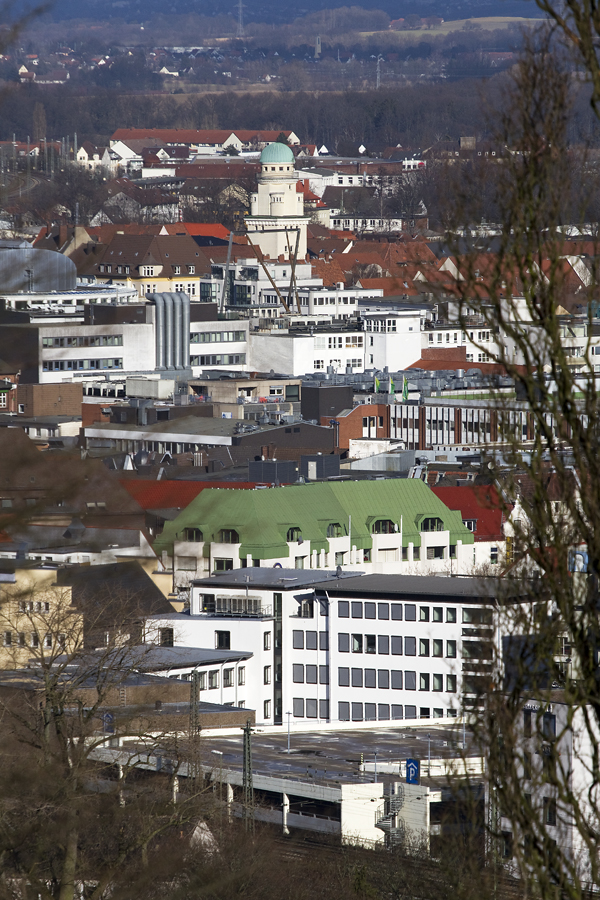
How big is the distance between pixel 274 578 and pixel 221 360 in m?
32.8

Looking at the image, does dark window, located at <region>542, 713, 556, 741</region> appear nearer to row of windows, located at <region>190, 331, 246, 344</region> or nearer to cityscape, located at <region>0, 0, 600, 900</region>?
cityscape, located at <region>0, 0, 600, 900</region>

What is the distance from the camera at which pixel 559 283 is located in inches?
230

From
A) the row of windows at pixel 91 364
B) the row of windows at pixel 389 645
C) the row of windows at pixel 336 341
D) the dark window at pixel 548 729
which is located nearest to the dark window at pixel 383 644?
the row of windows at pixel 389 645

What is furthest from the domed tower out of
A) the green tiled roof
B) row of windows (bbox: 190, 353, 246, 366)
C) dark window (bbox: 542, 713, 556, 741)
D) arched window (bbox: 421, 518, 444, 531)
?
dark window (bbox: 542, 713, 556, 741)

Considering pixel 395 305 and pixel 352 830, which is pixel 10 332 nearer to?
pixel 352 830

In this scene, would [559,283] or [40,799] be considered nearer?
[559,283]

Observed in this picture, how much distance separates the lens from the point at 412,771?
2158 centimetres

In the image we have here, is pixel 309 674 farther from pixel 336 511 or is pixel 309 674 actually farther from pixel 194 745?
pixel 194 745

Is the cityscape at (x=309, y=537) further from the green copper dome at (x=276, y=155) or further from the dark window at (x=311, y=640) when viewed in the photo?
the green copper dome at (x=276, y=155)

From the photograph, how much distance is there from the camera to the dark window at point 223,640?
94.4ft

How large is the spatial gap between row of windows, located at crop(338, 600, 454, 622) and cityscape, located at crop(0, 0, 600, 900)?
0.04m

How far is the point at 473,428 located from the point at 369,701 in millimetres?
20166

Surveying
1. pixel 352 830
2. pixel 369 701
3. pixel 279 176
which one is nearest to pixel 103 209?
pixel 279 176

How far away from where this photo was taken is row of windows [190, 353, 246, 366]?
62594 millimetres
